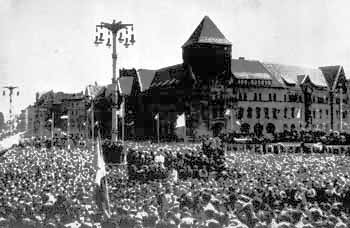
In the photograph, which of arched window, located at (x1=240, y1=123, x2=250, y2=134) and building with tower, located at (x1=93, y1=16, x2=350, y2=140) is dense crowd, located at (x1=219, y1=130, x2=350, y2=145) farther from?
arched window, located at (x1=240, y1=123, x2=250, y2=134)

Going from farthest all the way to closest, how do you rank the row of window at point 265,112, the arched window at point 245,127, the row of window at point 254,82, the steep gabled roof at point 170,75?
the row of window at point 254,82 → the row of window at point 265,112 → the arched window at point 245,127 → the steep gabled roof at point 170,75

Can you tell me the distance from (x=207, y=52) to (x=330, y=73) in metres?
32.5

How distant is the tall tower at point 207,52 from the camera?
76.6 m

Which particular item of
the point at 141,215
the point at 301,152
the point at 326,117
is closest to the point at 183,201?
the point at 141,215

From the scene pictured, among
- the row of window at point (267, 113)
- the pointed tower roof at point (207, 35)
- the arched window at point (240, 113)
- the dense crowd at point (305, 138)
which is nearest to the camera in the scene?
the dense crowd at point (305, 138)

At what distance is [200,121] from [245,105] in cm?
1185

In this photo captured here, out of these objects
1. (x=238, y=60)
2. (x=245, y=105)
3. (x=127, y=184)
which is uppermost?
(x=238, y=60)

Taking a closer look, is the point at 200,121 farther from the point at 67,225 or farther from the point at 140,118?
the point at 67,225

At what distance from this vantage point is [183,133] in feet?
238

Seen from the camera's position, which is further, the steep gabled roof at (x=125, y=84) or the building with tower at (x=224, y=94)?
the steep gabled roof at (x=125, y=84)

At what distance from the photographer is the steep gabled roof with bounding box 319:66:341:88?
9744 centimetres

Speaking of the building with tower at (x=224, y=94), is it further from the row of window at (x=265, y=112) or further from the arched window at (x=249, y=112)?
the arched window at (x=249, y=112)

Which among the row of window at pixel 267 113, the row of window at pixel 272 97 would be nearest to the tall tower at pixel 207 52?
the row of window at pixel 272 97

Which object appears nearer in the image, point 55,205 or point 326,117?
point 55,205
